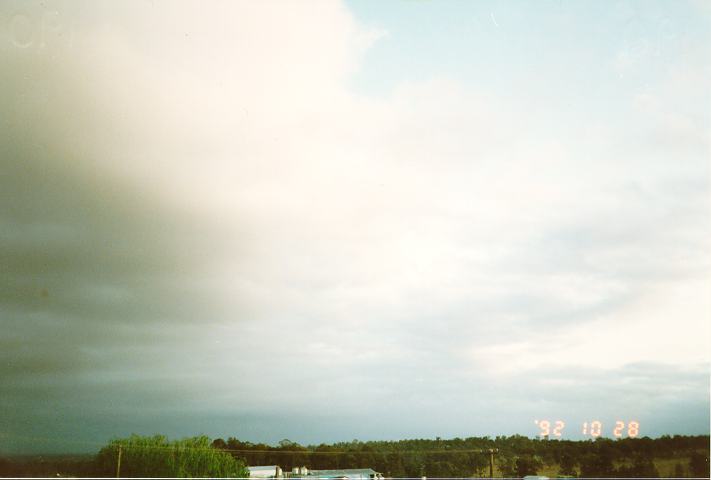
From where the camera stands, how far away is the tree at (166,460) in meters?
43.5

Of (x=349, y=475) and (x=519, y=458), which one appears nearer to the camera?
(x=349, y=475)

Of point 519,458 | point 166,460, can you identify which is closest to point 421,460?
point 519,458

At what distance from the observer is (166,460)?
45.3 metres

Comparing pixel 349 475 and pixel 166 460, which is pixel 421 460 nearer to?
pixel 349 475

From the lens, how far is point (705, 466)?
117 feet

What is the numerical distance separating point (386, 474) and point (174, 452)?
1078 inches

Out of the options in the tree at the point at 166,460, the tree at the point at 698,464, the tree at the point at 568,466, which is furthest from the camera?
the tree at the point at 568,466

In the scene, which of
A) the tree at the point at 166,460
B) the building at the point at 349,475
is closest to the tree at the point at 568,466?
the building at the point at 349,475

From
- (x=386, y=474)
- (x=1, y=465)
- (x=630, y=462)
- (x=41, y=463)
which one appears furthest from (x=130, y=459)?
(x=630, y=462)

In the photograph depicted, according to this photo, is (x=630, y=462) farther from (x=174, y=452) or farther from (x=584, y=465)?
(x=174, y=452)

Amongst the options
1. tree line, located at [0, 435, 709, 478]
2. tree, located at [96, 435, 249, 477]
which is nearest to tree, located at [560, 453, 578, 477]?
tree line, located at [0, 435, 709, 478]

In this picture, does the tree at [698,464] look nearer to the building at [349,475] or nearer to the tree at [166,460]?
the building at [349,475]

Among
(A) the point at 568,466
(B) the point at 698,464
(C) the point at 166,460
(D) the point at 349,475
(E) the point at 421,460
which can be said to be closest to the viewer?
(B) the point at 698,464

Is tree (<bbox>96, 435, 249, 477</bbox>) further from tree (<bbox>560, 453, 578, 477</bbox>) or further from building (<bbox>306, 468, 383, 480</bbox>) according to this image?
tree (<bbox>560, 453, 578, 477</bbox>)
